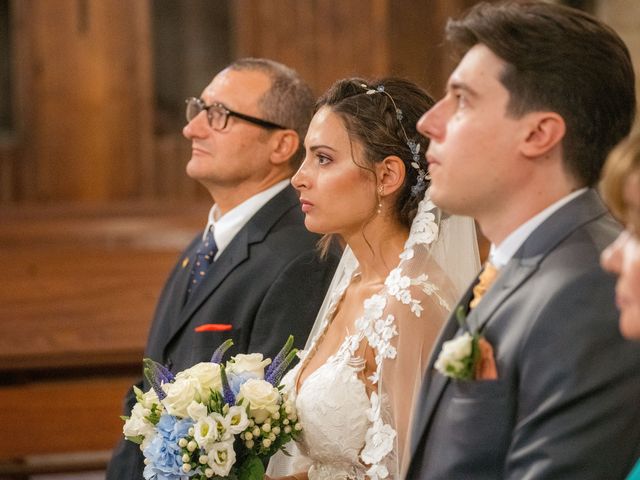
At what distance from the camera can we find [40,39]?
23.8 ft

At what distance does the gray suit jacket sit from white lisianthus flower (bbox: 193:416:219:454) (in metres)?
0.66

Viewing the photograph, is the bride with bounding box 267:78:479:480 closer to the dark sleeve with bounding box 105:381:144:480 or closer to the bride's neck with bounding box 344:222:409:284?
the bride's neck with bounding box 344:222:409:284

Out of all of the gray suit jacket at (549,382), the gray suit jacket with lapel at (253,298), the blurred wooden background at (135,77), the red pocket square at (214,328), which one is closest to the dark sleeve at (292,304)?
the gray suit jacket with lapel at (253,298)

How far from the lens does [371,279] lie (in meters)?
3.11

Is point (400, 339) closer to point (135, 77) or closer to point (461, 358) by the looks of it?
point (461, 358)

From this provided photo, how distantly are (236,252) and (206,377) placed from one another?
1016 millimetres

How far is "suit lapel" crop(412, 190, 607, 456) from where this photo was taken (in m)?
2.11

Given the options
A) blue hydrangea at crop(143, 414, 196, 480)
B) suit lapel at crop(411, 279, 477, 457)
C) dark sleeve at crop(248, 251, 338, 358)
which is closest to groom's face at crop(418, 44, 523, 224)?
suit lapel at crop(411, 279, 477, 457)

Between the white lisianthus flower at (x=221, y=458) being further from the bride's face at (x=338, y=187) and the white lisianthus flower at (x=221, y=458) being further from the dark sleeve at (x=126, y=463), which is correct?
the dark sleeve at (x=126, y=463)

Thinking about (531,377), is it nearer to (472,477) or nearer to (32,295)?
(472,477)

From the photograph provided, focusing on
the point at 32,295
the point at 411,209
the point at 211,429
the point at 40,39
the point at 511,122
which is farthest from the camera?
the point at 40,39

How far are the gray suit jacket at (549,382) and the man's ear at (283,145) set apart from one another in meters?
1.93

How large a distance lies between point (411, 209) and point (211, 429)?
876 millimetres

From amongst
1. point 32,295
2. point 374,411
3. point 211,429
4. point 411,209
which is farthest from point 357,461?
point 32,295
